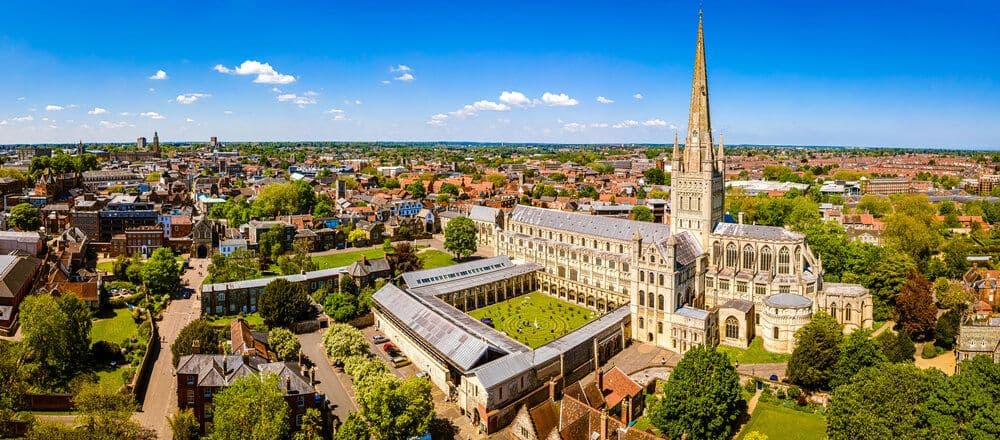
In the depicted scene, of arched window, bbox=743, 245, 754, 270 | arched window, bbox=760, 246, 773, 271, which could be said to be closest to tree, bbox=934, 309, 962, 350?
arched window, bbox=760, 246, 773, 271

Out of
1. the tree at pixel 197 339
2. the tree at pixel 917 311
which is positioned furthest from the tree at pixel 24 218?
the tree at pixel 917 311

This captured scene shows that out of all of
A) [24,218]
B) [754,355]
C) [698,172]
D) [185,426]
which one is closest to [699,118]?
[698,172]

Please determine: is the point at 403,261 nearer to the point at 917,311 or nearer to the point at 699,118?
the point at 699,118

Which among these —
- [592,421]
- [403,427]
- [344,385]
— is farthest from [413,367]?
[592,421]

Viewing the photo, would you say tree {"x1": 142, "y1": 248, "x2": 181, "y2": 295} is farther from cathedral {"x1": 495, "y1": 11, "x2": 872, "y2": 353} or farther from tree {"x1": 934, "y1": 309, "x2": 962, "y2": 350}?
tree {"x1": 934, "y1": 309, "x2": 962, "y2": 350}

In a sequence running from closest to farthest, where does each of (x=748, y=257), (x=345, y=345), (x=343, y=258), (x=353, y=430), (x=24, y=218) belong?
(x=353, y=430)
(x=345, y=345)
(x=748, y=257)
(x=343, y=258)
(x=24, y=218)
